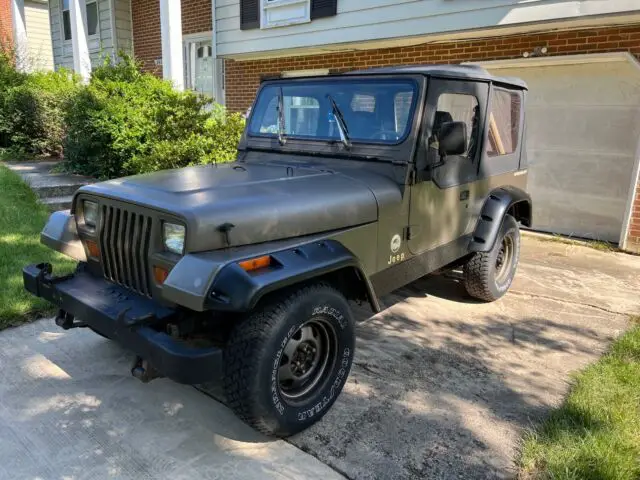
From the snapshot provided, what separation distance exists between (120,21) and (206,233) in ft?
41.5

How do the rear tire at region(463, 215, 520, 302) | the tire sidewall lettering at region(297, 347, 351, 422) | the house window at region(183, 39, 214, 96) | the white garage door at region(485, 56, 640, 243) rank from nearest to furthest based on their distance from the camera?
the tire sidewall lettering at region(297, 347, 351, 422) < the rear tire at region(463, 215, 520, 302) < the white garage door at region(485, 56, 640, 243) < the house window at region(183, 39, 214, 96)

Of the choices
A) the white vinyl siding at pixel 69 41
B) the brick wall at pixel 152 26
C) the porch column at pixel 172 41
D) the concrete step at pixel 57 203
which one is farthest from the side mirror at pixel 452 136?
the white vinyl siding at pixel 69 41

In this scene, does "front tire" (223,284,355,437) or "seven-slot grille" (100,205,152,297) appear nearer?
"front tire" (223,284,355,437)

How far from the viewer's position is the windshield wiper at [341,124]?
3.49 meters

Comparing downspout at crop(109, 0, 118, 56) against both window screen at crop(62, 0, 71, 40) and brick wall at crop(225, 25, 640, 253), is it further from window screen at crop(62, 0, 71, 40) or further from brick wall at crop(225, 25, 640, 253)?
brick wall at crop(225, 25, 640, 253)

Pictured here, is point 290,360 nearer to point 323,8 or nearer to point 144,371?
point 144,371

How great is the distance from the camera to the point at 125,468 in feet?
8.08

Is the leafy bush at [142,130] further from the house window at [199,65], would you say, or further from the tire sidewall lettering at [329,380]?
the tire sidewall lettering at [329,380]

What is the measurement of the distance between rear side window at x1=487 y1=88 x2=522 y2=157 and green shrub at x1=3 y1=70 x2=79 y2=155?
25.3 ft

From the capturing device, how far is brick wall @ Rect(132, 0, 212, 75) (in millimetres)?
11172

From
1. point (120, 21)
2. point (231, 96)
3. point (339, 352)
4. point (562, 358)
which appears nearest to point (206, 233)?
point (339, 352)

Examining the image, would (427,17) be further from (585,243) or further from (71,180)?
(71,180)

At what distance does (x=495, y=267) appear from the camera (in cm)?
462

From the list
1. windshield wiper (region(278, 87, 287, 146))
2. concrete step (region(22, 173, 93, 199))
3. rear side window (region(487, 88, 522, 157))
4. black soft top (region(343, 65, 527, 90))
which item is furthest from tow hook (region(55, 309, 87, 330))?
concrete step (region(22, 173, 93, 199))
